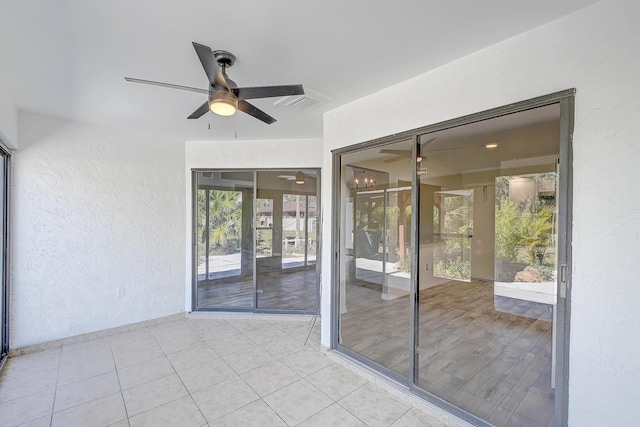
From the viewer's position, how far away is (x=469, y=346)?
10.7 feet

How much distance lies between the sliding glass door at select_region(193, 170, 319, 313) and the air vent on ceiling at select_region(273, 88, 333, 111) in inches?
59.7

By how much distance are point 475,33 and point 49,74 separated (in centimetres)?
327

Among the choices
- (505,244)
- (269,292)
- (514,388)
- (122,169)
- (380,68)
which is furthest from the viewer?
(269,292)

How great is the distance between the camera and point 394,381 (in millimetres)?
2561

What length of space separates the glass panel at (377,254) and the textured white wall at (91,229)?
2642mm

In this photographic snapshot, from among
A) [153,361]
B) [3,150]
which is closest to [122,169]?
[3,150]

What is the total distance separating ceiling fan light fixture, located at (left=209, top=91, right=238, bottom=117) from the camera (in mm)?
1825

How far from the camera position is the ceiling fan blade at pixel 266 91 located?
6.12 ft

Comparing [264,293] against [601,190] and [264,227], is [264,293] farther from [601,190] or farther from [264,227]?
[601,190]

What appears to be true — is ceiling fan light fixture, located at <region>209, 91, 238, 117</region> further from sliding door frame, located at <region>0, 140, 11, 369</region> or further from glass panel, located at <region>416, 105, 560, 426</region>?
sliding door frame, located at <region>0, 140, 11, 369</region>

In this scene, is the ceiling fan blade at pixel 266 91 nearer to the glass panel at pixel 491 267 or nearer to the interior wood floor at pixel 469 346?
the glass panel at pixel 491 267

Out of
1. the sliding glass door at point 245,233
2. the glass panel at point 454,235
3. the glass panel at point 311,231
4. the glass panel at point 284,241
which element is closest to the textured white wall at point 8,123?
the sliding glass door at point 245,233

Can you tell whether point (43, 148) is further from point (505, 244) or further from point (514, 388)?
point (505, 244)

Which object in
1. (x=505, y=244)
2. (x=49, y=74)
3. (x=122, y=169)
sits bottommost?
(x=505, y=244)
